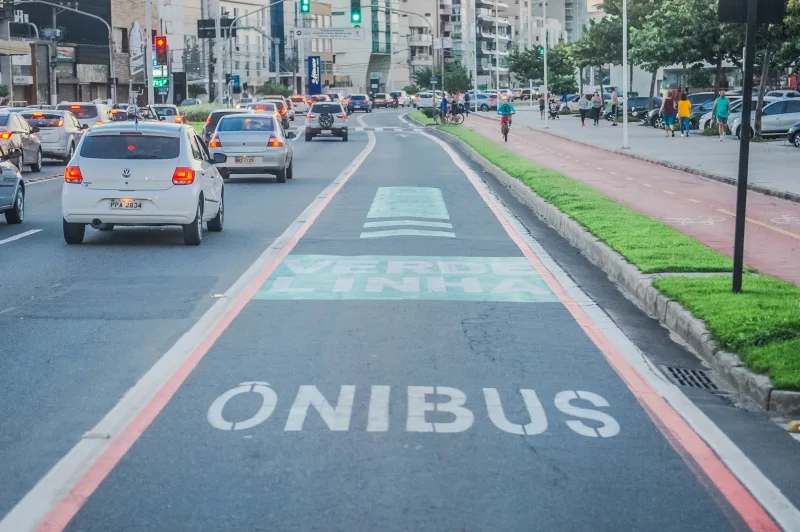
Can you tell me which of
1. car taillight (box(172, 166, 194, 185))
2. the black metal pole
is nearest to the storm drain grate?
the black metal pole

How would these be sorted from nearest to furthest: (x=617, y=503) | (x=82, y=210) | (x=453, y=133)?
(x=617, y=503) → (x=82, y=210) → (x=453, y=133)

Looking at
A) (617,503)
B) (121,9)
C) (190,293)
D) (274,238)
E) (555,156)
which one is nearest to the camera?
(617,503)

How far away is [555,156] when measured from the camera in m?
44.2

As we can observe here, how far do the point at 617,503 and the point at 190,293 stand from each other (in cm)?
771

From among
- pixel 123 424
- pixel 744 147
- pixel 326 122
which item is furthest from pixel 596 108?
pixel 123 424

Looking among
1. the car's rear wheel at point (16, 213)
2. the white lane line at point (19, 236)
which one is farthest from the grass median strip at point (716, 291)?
the car's rear wheel at point (16, 213)

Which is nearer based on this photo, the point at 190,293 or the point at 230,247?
the point at 190,293

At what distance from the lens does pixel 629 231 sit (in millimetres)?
18125

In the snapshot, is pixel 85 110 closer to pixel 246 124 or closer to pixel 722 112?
pixel 246 124

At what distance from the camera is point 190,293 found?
13.4 metres

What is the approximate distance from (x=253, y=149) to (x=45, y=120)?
36.8 feet

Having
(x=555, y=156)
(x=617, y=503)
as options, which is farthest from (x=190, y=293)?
(x=555, y=156)

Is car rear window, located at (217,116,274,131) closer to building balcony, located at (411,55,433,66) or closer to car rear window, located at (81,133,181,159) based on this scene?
car rear window, located at (81,133,181,159)

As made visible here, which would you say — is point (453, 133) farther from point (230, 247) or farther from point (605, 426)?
point (605, 426)
